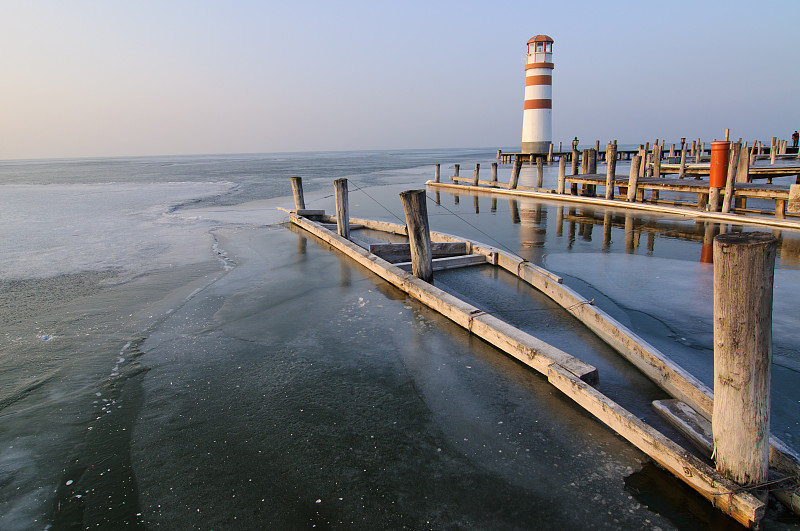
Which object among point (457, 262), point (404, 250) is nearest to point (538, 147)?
point (404, 250)

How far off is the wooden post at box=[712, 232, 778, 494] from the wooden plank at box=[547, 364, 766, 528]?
0.12 m

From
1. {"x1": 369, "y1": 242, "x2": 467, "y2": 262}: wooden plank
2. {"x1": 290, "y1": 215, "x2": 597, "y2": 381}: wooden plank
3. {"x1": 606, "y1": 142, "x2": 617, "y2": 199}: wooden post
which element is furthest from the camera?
{"x1": 606, "y1": 142, "x2": 617, "y2": 199}: wooden post

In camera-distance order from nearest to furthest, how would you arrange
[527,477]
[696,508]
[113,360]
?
1. [696,508]
2. [527,477]
3. [113,360]

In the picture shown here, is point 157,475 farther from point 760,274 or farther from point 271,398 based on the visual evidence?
point 760,274

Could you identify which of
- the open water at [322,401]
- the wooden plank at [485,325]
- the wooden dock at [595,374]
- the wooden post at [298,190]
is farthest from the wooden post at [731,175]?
the wooden post at [298,190]

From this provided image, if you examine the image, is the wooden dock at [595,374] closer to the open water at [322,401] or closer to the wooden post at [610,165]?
the open water at [322,401]

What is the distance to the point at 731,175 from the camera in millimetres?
13141

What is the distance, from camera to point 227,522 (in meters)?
3.01

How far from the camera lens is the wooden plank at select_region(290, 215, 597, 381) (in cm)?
453

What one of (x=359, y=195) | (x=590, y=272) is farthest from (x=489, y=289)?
(x=359, y=195)

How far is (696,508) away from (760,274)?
1540 mm

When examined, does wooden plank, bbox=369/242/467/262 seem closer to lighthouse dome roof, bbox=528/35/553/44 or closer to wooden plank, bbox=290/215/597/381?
wooden plank, bbox=290/215/597/381

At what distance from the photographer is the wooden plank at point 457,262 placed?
340 inches

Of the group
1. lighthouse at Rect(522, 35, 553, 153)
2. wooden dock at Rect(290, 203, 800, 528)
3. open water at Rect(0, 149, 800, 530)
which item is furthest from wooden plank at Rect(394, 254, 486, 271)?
lighthouse at Rect(522, 35, 553, 153)
